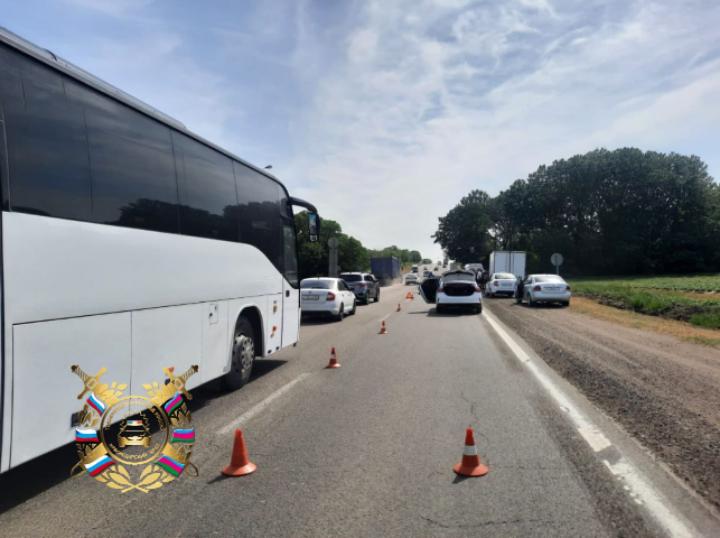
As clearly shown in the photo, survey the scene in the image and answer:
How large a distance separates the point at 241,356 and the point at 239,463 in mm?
3332

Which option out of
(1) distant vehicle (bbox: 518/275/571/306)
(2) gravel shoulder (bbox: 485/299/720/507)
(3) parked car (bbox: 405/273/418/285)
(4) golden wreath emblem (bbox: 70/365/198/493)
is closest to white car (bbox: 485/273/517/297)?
(1) distant vehicle (bbox: 518/275/571/306)

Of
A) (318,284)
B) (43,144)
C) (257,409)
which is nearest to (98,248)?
(43,144)

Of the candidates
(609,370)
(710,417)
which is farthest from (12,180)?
(609,370)

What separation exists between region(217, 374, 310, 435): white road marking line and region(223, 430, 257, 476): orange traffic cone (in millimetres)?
1197

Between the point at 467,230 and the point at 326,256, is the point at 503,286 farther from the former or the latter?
the point at 467,230

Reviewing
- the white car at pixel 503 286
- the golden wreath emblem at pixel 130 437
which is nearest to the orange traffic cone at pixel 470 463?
the golden wreath emblem at pixel 130 437

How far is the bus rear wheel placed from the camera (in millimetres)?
7613

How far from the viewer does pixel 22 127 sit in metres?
3.96

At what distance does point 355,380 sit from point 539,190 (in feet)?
251

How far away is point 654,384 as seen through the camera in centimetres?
788

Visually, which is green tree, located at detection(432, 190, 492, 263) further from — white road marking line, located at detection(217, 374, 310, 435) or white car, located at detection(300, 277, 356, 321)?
white road marking line, located at detection(217, 374, 310, 435)

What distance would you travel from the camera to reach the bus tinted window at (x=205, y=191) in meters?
6.40

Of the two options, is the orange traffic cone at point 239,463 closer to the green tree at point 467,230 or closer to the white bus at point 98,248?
the white bus at point 98,248

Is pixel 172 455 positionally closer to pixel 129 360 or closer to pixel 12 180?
pixel 129 360
